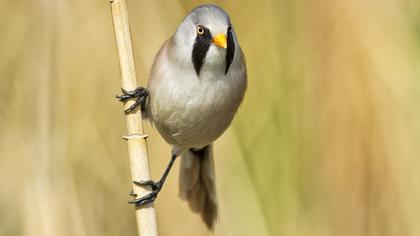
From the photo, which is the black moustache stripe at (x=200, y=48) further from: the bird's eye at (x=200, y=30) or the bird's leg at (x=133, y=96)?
the bird's leg at (x=133, y=96)

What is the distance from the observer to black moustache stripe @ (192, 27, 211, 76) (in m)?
2.63

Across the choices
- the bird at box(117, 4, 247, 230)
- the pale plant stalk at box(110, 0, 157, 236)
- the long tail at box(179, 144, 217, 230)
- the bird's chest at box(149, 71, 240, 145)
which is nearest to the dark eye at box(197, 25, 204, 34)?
the bird at box(117, 4, 247, 230)

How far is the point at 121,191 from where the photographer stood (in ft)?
10.3

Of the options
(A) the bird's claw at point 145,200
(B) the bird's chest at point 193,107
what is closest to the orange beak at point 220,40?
(B) the bird's chest at point 193,107

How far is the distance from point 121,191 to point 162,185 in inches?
7.4

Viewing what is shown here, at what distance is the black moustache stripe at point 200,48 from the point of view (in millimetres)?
2627

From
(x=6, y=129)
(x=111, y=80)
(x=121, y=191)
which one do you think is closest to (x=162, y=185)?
(x=121, y=191)

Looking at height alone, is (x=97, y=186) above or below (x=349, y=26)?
below

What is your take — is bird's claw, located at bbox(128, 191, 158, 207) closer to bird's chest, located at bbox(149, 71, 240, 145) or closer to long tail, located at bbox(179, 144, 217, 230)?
bird's chest, located at bbox(149, 71, 240, 145)

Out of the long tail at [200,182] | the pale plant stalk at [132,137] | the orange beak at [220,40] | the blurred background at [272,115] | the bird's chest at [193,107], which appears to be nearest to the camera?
the pale plant stalk at [132,137]

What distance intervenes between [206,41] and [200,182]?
1.04m

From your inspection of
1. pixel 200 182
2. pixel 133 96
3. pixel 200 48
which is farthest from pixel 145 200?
pixel 200 182

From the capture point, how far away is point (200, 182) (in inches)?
138

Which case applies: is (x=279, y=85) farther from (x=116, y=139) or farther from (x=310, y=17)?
(x=116, y=139)
